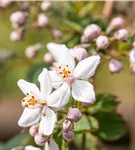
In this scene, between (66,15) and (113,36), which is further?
(66,15)

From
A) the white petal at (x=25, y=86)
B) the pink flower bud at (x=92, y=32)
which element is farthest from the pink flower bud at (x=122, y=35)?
the white petal at (x=25, y=86)

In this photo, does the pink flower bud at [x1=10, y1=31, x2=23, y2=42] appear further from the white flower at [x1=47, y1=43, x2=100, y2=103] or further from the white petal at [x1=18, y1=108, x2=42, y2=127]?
the white petal at [x1=18, y1=108, x2=42, y2=127]

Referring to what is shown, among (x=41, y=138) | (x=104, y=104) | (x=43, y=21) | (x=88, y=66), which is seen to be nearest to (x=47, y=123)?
(x=41, y=138)

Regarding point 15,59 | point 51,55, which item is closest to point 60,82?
point 51,55

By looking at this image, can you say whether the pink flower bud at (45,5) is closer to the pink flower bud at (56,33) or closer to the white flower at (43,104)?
the pink flower bud at (56,33)

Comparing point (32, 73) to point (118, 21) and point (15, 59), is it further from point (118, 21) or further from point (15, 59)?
point (118, 21)

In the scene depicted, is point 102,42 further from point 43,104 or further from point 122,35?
point 43,104

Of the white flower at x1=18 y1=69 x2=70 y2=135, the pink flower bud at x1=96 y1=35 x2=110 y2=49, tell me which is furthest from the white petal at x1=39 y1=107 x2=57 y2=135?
the pink flower bud at x1=96 y1=35 x2=110 y2=49
